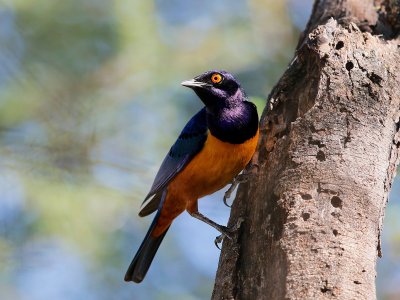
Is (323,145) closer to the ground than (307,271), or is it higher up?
higher up

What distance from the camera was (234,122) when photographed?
5066mm

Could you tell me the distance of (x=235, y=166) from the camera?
→ 494cm

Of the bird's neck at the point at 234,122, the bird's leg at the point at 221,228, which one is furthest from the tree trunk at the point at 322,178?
the bird's neck at the point at 234,122

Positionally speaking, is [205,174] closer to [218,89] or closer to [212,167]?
[212,167]

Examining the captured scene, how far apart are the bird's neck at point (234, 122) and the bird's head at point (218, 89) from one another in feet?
0.16

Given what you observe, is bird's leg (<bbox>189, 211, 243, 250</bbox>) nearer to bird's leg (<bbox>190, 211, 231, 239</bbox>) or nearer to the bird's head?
bird's leg (<bbox>190, 211, 231, 239</bbox>)

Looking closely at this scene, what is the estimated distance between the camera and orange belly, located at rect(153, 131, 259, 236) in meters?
4.90

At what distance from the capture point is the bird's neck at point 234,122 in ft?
16.1

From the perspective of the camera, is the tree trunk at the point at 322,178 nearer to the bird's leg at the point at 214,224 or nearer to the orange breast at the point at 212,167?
the bird's leg at the point at 214,224

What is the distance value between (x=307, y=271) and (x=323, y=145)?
0.91 metres

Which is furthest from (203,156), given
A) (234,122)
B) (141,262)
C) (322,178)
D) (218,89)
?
(322,178)

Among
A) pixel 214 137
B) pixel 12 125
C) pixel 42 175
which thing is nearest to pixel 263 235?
pixel 214 137

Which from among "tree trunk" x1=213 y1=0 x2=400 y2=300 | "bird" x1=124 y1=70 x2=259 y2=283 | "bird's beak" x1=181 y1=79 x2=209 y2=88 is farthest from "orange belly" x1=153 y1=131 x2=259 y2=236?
"bird's beak" x1=181 y1=79 x2=209 y2=88

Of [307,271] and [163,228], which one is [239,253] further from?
[163,228]
